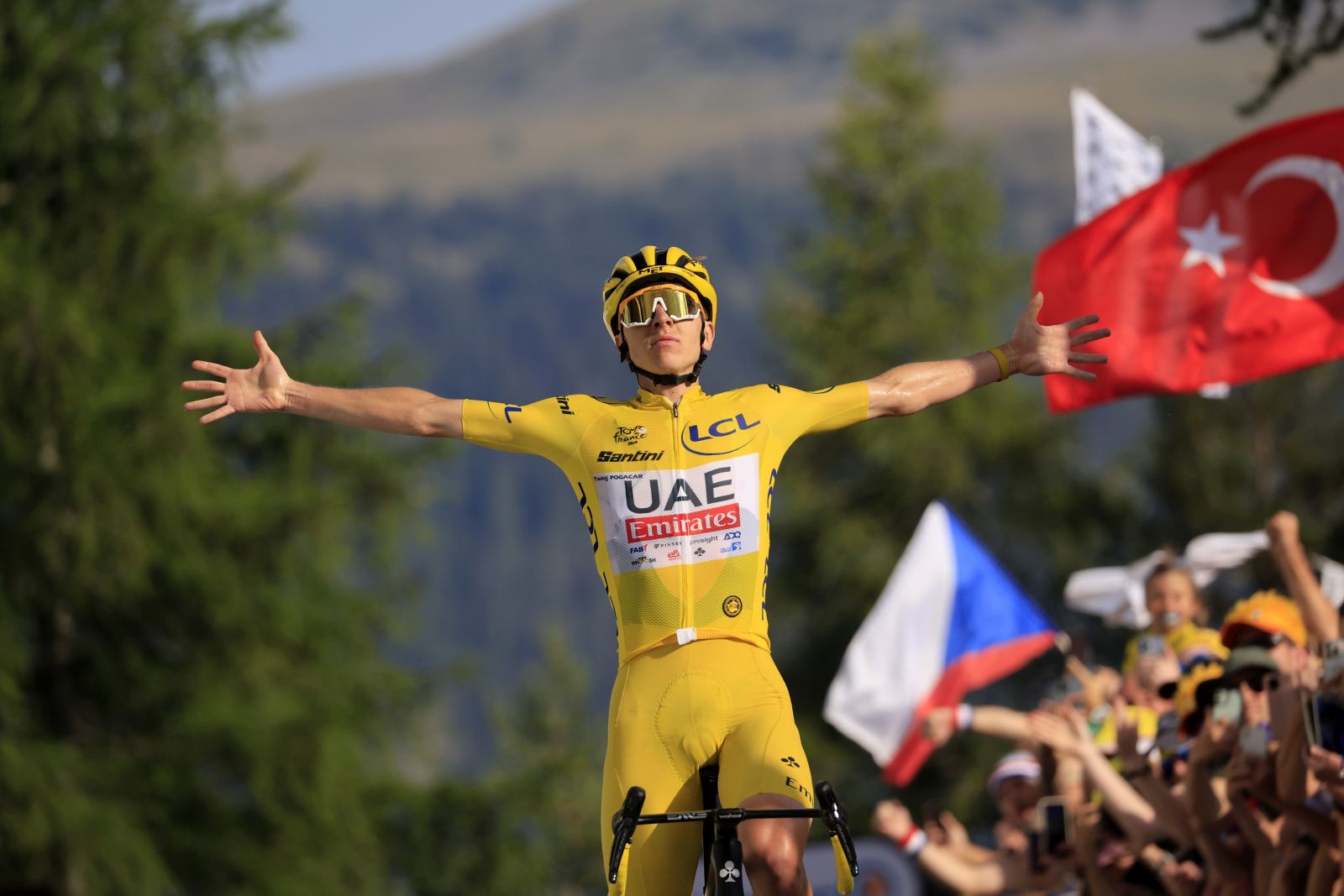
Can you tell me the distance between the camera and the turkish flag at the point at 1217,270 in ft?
38.0

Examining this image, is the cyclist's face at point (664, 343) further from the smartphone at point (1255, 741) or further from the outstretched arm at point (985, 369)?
the smartphone at point (1255, 741)

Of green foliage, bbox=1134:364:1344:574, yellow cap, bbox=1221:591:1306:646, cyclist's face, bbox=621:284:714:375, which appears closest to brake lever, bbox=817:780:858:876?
cyclist's face, bbox=621:284:714:375

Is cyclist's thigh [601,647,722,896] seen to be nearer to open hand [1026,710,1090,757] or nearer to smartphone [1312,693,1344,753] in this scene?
smartphone [1312,693,1344,753]

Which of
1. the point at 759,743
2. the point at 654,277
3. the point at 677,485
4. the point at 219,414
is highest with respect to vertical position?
the point at 654,277

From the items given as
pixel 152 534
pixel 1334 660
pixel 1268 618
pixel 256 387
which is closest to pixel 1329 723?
pixel 1334 660

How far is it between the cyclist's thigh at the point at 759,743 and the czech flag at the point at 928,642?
8291mm

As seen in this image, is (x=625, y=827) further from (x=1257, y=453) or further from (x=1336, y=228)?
(x=1257, y=453)

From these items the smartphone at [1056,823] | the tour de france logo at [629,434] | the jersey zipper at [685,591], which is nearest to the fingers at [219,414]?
the tour de france logo at [629,434]

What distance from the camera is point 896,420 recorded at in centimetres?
3869

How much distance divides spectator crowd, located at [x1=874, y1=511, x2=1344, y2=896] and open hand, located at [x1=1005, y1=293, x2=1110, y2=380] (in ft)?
4.77

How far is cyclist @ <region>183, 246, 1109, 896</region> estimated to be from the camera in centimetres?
727

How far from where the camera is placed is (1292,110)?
337 feet

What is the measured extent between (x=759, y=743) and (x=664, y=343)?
1.49 meters

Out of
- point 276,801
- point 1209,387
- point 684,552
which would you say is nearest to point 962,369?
point 684,552
